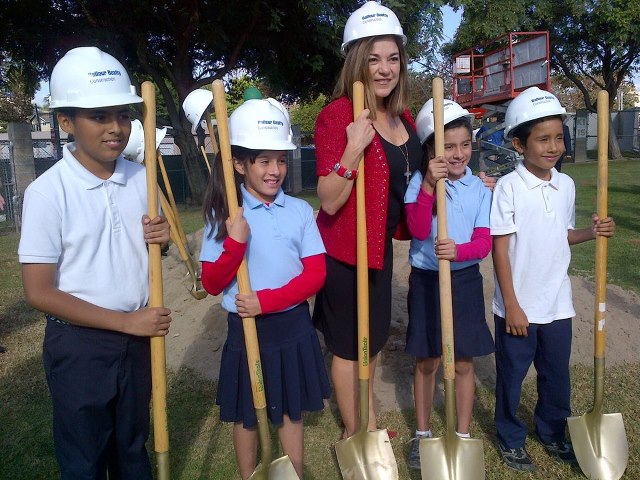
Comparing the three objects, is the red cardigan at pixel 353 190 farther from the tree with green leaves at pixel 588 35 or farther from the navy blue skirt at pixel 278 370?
the tree with green leaves at pixel 588 35

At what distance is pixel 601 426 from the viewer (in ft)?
10.0

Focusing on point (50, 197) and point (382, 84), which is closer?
point (50, 197)

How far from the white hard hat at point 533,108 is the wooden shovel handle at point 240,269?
4.79 ft

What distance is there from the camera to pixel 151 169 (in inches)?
85.9

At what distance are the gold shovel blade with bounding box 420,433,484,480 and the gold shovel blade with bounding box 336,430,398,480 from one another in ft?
0.50

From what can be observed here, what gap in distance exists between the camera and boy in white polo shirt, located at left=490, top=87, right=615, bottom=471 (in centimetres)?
296

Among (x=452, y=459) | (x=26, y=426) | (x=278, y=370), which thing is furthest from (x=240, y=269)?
(x=26, y=426)

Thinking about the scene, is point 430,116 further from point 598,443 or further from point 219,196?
point 598,443

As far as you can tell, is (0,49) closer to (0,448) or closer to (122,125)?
(0,448)

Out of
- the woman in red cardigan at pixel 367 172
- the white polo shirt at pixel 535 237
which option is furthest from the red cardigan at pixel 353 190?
the white polo shirt at pixel 535 237

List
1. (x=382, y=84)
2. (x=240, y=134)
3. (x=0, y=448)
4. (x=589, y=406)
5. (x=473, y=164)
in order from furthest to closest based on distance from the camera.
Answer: (x=473, y=164) < (x=589, y=406) < (x=0, y=448) < (x=382, y=84) < (x=240, y=134)

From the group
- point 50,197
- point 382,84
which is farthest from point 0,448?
point 382,84

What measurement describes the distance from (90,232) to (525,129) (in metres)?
2.06

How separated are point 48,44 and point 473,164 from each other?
1687cm
